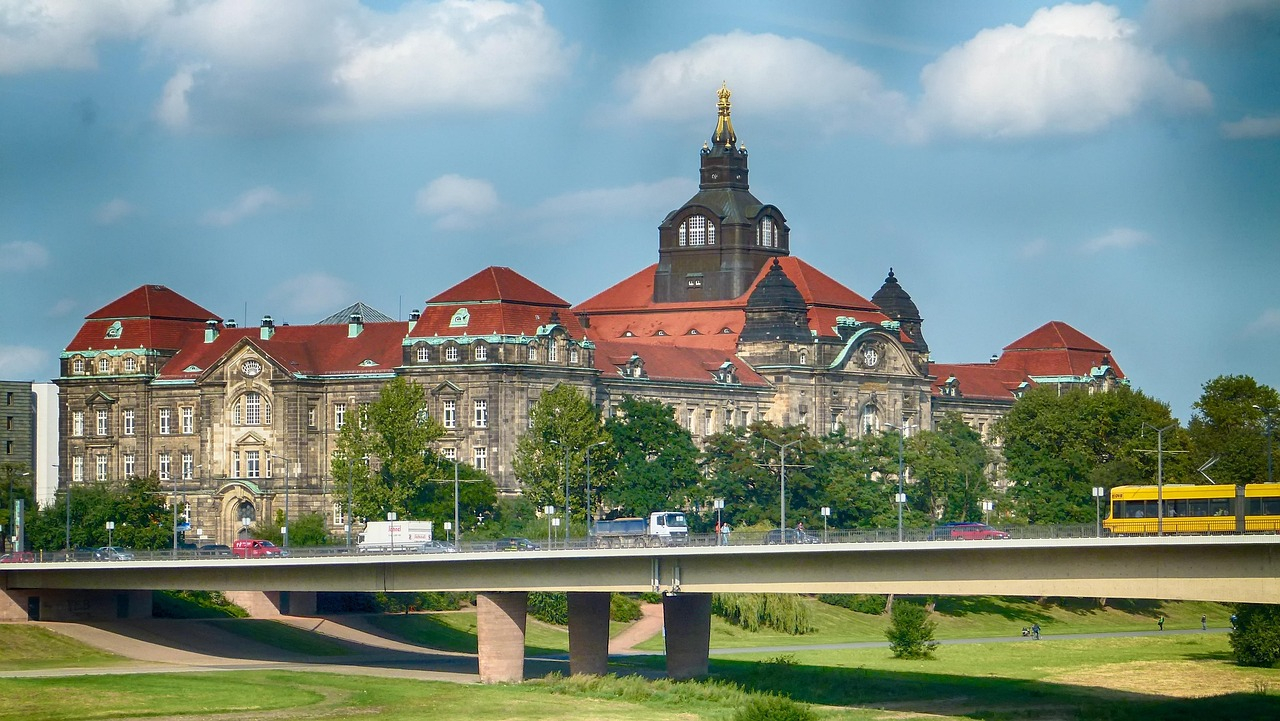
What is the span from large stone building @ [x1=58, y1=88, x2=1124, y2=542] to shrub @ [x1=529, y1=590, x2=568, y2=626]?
30750 mm

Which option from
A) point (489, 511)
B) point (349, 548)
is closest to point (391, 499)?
point (489, 511)

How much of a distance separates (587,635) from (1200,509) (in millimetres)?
26189

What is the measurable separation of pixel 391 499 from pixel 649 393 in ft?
103

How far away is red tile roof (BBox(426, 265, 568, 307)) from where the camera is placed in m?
171

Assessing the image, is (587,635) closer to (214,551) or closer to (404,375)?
(214,551)

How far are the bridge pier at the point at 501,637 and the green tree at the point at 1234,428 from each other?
5743cm

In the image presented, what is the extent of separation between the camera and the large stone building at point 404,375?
170125mm

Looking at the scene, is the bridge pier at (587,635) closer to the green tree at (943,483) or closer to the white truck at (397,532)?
the white truck at (397,532)

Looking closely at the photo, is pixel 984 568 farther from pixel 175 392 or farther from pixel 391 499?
pixel 175 392

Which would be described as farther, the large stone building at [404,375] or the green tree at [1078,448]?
the large stone building at [404,375]

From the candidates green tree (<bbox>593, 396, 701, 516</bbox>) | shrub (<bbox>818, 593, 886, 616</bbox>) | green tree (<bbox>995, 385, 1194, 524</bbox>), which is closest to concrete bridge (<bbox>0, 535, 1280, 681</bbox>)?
shrub (<bbox>818, 593, 886, 616</bbox>)

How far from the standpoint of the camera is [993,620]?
145875mm

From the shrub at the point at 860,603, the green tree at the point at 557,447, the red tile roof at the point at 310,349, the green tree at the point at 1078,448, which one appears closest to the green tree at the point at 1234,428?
the green tree at the point at 1078,448

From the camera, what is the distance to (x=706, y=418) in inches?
7402
